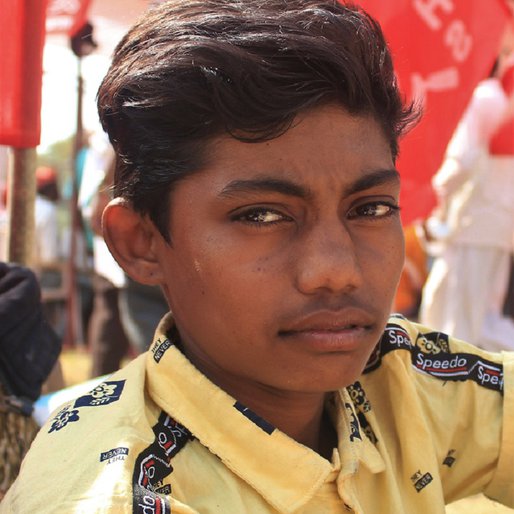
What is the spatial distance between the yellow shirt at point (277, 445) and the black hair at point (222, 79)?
27 cm

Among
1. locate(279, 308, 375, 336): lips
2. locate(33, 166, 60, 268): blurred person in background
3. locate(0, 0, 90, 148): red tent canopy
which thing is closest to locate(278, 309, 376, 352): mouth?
locate(279, 308, 375, 336): lips

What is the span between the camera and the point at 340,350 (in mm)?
1250

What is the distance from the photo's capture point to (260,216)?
1244 mm

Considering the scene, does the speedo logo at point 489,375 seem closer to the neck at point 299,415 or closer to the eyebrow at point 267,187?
the neck at point 299,415

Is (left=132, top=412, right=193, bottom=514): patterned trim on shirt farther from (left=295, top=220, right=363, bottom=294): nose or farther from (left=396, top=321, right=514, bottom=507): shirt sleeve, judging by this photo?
(left=396, top=321, right=514, bottom=507): shirt sleeve

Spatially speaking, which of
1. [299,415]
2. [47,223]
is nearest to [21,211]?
[299,415]

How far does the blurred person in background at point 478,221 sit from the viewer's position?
4.56 meters

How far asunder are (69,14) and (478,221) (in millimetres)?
2683

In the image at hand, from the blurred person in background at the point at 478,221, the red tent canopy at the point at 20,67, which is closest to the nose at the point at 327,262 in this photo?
the red tent canopy at the point at 20,67

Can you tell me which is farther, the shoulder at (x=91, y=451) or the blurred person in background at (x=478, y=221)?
the blurred person in background at (x=478, y=221)

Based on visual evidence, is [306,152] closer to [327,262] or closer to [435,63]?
[327,262]

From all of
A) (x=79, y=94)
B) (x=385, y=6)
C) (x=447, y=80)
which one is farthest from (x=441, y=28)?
(x=79, y=94)

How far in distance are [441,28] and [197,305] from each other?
193cm

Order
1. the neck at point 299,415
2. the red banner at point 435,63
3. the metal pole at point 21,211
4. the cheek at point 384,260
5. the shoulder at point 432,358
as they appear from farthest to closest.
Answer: the red banner at point 435,63 < the metal pole at point 21,211 < the shoulder at point 432,358 < the neck at point 299,415 < the cheek at point 384,260
